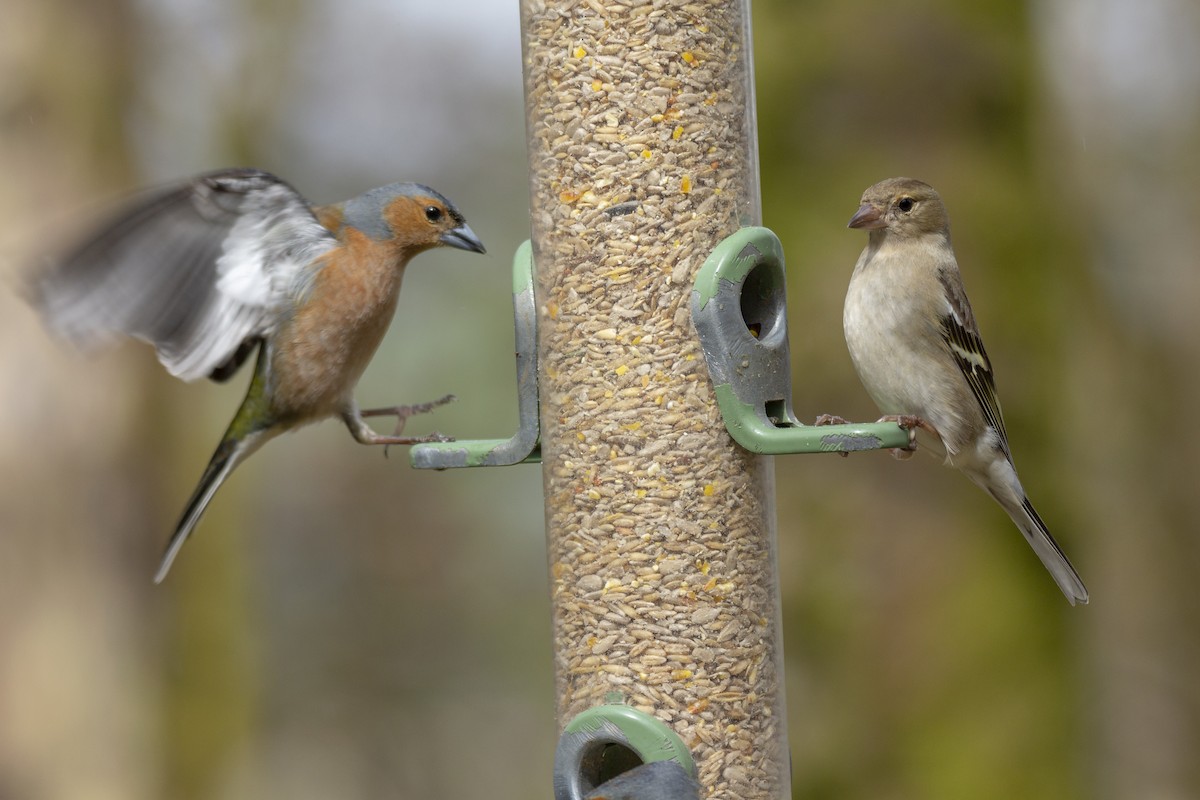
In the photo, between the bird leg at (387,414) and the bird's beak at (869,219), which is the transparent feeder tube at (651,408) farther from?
the bird leg at (387,414)

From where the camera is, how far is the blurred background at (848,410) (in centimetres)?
716

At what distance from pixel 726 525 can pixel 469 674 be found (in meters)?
11.3

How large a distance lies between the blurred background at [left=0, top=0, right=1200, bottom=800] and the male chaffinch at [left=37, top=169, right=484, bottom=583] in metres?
0.31

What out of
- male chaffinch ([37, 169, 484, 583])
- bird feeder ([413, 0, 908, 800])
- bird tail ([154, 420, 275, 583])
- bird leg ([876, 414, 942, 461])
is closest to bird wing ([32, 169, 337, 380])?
male chaffinch ([37, 169, 484, 583])

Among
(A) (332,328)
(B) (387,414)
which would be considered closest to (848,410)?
(B) (387,414)

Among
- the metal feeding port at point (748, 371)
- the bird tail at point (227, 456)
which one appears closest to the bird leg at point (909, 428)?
the metal feeding port at point (748, 371)

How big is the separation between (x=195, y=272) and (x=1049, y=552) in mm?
3373

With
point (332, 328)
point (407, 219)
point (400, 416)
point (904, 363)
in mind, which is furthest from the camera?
point (400, 416)

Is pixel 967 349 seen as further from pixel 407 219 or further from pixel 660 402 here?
pixel 407 219

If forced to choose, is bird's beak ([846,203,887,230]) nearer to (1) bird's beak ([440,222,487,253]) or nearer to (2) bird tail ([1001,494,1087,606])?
(2) bird tail ([1001,494,1087,606])

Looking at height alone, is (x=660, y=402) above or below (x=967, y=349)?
below

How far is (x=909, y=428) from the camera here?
179 inches

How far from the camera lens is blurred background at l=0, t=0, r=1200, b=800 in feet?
23.5

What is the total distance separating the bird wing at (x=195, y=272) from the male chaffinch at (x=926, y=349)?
225cm
